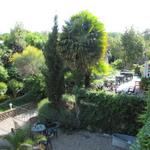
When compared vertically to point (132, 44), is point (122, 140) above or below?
below

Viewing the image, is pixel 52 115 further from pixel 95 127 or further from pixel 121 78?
pixel 121 78

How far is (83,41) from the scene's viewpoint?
1639 centimetres

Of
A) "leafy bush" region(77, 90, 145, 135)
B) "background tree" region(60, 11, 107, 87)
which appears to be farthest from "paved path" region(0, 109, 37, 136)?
"background tree" region(60, 11, 107, 87)

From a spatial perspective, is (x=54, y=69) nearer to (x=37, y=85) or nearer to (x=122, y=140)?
(x=122, y=140)

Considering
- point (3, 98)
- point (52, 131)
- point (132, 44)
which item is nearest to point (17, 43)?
point (3, 98)

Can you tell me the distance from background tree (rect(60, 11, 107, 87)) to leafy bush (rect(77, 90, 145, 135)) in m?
2.58

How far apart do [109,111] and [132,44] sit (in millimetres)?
25568

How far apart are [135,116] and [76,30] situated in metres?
6.54

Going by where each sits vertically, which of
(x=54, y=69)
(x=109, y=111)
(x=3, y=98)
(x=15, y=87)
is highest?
(x=54, y=69)

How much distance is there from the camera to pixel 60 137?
14141mm

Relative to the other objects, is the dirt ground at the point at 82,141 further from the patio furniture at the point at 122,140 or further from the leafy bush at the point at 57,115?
the leafy bush at the point at 57,115

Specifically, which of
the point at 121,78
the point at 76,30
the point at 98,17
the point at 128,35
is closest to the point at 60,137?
the point at 76,30

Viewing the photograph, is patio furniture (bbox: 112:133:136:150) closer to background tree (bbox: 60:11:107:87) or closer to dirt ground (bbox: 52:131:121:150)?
dirt ground (bbox: 52:131:121:150)

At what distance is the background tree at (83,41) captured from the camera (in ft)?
53.9
